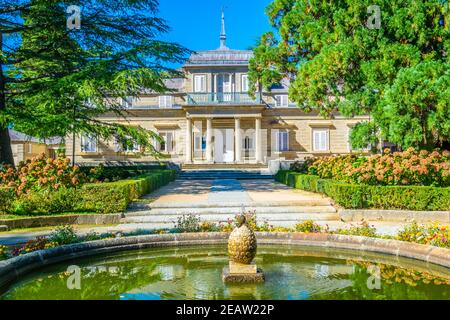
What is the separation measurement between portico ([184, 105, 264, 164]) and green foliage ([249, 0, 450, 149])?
13165mm

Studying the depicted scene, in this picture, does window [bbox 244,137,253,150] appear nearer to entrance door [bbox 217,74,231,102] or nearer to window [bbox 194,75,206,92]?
entrance door [bbox 217,74,231,102]

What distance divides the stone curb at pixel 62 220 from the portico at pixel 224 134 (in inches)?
827

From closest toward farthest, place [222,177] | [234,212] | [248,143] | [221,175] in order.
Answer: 1. [234,212]
2. [222,177]
3. [221,175]
4. [248,143]

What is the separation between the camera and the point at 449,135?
13.6 meters

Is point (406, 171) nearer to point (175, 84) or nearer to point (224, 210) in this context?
point (224, 210)

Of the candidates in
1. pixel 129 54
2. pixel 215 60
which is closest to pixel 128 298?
pixel 129 54

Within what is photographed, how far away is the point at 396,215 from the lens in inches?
472

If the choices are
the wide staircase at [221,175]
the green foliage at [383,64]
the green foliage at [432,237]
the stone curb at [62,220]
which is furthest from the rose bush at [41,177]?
the wide staircase at [221,175]

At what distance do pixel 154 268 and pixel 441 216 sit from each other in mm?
8503

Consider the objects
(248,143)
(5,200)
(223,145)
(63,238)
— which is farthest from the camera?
(223,145)

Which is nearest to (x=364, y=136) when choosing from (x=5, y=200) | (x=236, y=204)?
(x=236, y=204)

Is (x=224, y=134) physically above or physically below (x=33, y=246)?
above

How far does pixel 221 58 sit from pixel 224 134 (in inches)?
249

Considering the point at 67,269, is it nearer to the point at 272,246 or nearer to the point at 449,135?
the point at 272,246
